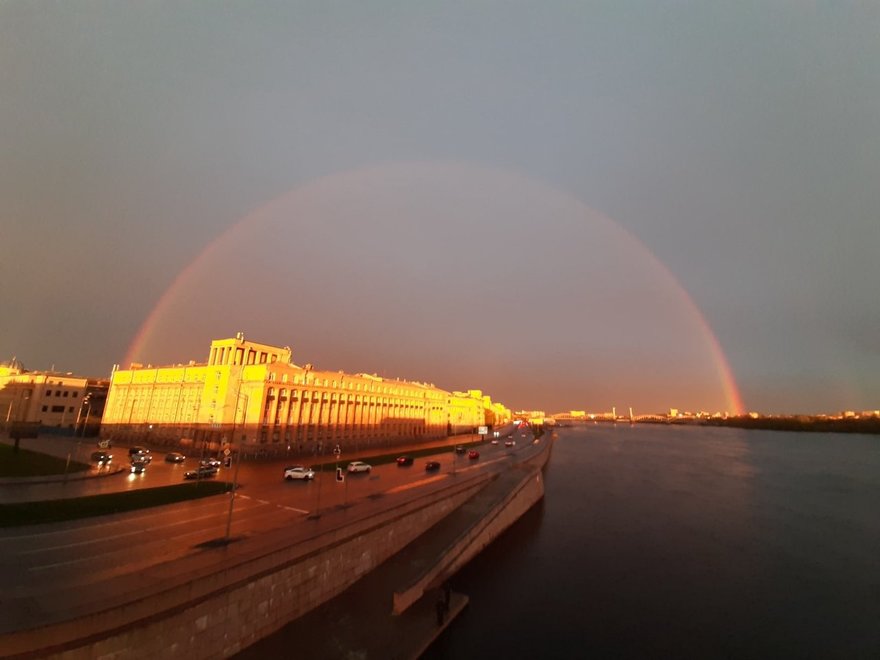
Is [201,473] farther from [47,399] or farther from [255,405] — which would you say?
[47,399]

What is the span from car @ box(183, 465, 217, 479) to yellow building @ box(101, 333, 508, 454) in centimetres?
852

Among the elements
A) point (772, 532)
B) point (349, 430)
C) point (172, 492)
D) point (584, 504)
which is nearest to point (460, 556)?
point (172, 492)

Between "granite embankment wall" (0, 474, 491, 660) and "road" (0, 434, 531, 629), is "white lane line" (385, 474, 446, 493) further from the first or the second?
"granite embankment wall" (0, 474, 491, 660)

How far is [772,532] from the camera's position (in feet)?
130

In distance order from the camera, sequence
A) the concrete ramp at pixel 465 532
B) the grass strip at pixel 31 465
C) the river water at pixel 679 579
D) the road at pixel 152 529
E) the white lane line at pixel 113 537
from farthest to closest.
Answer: the grass strip at pixel 31 465 < the concrete ramp at pixel 465 532 < the river water at pixel 679 579 < the white lane line at pixel 113 537 < the road at pixel 152 529

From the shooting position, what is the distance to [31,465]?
37.2 meters

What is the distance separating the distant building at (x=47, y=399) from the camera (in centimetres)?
8250

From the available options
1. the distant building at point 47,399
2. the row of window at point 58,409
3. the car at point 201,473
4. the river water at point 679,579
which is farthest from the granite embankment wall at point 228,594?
the row of window at point 58,409

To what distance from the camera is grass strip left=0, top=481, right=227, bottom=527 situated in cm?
2117

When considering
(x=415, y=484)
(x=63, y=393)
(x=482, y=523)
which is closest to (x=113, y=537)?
(x=415, y=484)

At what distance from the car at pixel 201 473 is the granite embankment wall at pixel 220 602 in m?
19.9

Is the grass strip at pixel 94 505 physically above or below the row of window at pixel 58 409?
below

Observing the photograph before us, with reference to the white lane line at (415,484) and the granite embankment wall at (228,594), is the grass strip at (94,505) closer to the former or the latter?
the granite embankment wall at (228,594)

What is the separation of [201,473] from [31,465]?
15.5 meters
